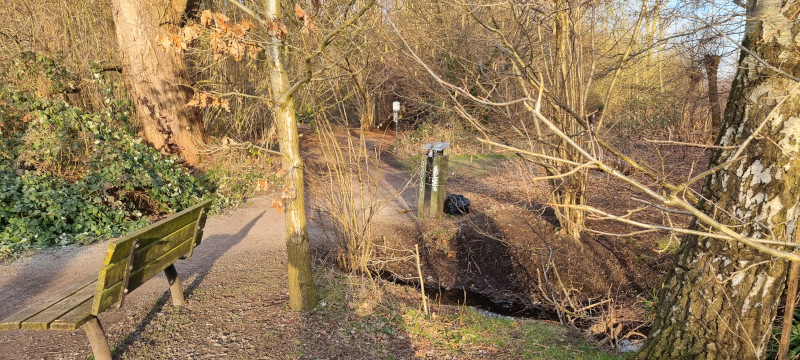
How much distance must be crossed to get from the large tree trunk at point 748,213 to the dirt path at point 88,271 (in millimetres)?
4001

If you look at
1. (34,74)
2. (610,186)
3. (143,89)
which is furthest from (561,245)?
(34,74)

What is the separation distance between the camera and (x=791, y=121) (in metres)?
2.80

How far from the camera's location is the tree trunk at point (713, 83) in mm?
7370

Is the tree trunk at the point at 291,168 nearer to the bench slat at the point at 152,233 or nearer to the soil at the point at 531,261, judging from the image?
the bench slat at the point at 152,233

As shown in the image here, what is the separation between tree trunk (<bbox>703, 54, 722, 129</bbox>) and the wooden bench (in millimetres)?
6447

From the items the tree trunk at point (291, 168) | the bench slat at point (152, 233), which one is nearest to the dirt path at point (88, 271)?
the bench slat at point (152, 233)

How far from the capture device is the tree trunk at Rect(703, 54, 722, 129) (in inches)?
290

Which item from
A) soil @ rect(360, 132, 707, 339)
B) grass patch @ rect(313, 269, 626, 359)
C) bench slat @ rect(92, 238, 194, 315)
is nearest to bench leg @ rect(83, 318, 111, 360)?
bench slat @ rect(92, 238, 194, 315)

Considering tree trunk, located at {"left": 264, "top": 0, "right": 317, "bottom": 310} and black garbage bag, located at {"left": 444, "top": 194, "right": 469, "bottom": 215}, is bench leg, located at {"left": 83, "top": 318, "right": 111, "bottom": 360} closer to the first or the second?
tree trunk, located at {"left": 264, "top": 0, "right": 317, "bottom": 310}

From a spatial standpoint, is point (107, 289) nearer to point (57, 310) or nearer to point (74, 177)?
point (57, 310)

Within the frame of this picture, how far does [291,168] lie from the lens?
393 cm

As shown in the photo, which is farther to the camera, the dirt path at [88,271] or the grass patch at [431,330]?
the grass patch at [431,330]

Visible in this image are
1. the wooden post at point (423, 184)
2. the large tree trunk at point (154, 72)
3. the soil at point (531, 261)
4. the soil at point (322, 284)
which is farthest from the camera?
the large tree trunk at point (154, 72)

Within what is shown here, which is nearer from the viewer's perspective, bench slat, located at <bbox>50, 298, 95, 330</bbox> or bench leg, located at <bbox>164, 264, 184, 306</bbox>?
bench slat, located at <bbox>50, 298, 95, 330</bbox>
